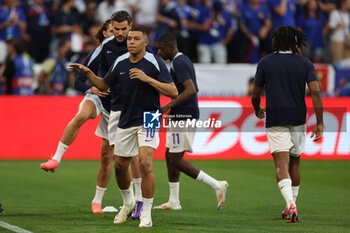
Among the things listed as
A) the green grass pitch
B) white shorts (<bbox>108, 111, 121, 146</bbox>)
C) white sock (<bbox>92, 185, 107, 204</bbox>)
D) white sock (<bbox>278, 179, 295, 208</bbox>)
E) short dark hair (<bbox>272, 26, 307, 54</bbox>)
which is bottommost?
the green grass pitch

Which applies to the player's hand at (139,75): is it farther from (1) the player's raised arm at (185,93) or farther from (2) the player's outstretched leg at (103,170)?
(2) the player's outstretched leg at (103,170)

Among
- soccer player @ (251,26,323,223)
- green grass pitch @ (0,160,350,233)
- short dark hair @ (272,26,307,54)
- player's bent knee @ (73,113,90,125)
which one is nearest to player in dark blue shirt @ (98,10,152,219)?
player's bent knee @ (73,113,90,125)

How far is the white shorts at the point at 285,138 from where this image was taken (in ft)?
29.2

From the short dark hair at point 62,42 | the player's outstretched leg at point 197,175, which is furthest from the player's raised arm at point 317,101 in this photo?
the short dark hair at point 62,42

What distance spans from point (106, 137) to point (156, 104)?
1640mm

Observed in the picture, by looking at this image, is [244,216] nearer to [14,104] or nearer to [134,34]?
[134,34]

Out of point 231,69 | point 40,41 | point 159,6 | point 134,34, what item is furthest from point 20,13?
point 134,34

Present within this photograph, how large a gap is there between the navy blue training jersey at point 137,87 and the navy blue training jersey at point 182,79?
131cm

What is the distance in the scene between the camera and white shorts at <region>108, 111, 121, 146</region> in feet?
30.5

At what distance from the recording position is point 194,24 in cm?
2041

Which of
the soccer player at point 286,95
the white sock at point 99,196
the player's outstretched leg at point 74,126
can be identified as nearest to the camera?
the soccer player at point 286,95

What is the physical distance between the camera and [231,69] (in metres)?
19.5

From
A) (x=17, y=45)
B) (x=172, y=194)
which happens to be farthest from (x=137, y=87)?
(x=17, y=45)

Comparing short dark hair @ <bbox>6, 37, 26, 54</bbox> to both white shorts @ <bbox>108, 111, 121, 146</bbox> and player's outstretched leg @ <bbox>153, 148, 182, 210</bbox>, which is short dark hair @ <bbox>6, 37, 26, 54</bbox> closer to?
player's outstretched leg @ <bbox>153, 148, 182, 210</bbox>
